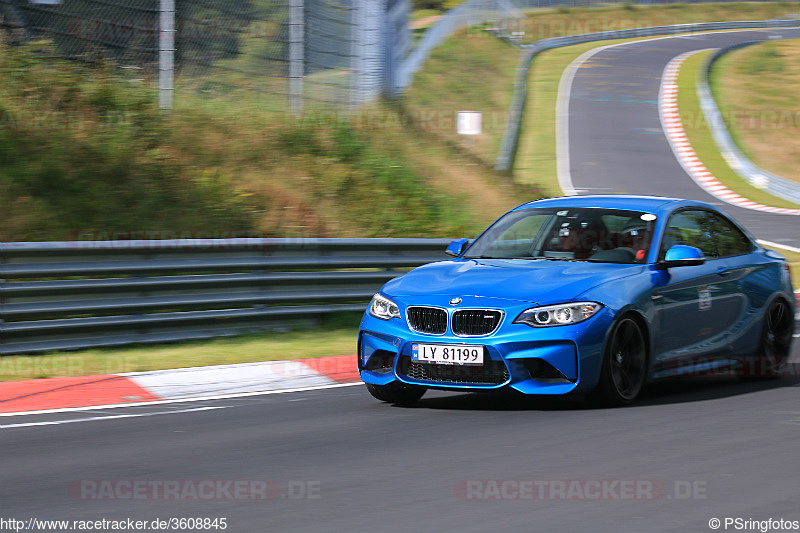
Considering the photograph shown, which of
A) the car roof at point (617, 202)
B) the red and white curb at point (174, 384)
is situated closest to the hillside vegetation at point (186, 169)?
the red and white curb at point (174, 384)

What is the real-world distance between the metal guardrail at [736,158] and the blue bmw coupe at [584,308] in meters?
22.7

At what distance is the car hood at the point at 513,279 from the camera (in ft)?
25.4

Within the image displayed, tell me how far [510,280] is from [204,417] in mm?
2350

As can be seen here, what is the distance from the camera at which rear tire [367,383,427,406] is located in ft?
27.6

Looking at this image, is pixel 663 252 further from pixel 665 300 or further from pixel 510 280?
pixel 510 280

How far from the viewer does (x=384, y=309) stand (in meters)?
8.22

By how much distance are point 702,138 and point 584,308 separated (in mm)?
33878

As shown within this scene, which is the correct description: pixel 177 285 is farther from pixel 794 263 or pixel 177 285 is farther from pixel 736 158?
pixel 736 158

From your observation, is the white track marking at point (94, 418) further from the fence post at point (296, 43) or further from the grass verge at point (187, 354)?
the fence post at point (296, 43)

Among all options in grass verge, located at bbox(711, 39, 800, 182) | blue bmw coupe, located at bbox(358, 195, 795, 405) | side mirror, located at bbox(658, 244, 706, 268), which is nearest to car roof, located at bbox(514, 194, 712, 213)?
blue bmw coupe, located at bbox(358, 195, 795, 405)

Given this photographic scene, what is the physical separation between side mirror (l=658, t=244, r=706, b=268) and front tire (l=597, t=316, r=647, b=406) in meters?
0.62

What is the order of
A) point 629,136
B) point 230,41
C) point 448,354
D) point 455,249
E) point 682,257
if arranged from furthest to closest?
point 629,136
point 230,41
point 455,249
point 682,257
point 448,354

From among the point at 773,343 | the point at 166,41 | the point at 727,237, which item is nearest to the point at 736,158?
the point at 166,41

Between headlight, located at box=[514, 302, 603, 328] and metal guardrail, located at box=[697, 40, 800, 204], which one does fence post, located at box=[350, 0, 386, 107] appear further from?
metal guardrail, located at box=[697, 40, 800, 204]
